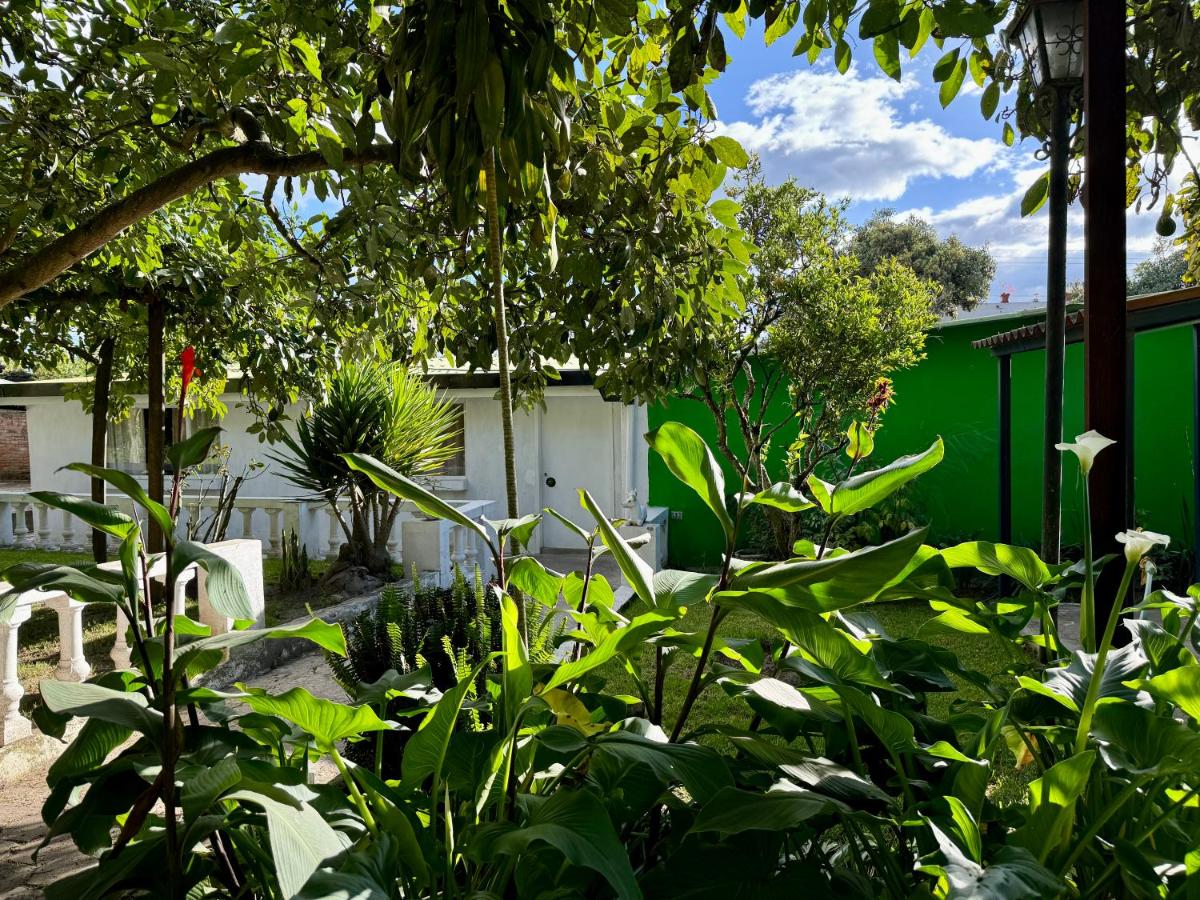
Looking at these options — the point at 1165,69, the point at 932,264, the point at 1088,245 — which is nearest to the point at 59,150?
the point at 1088,245

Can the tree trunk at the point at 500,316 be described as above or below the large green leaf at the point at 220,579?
above

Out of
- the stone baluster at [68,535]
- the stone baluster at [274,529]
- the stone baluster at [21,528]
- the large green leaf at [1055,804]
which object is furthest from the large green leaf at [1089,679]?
the stone baluster at [21,528]

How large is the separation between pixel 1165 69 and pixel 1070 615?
5.80 meters

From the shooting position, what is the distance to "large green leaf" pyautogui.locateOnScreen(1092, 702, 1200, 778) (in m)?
0.80

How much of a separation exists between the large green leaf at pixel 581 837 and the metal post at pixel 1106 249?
5.56 ft

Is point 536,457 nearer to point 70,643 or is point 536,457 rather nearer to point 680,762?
point 70,643

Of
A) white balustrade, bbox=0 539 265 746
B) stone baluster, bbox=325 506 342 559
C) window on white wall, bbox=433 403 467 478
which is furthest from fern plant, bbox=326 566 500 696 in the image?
window on white wall, bbox=433 403 467 478

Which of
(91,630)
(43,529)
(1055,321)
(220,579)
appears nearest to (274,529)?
(91,630)

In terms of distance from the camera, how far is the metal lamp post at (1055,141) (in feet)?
9.50

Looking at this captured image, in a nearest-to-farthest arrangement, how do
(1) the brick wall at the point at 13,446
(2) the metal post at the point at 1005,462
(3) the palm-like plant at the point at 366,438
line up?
(2) the metal post at the point at 1005,462 < (3) the palm-like plant at the point at 366,438 < (1) the brick wall at the point at 13,446

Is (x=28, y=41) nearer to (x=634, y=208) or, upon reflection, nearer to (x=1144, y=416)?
(x=634, y=208)

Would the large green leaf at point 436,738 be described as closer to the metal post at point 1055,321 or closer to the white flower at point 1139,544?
the white flower at point 1139,544

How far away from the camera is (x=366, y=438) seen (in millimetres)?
7523

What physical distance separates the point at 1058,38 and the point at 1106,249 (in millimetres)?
1500
